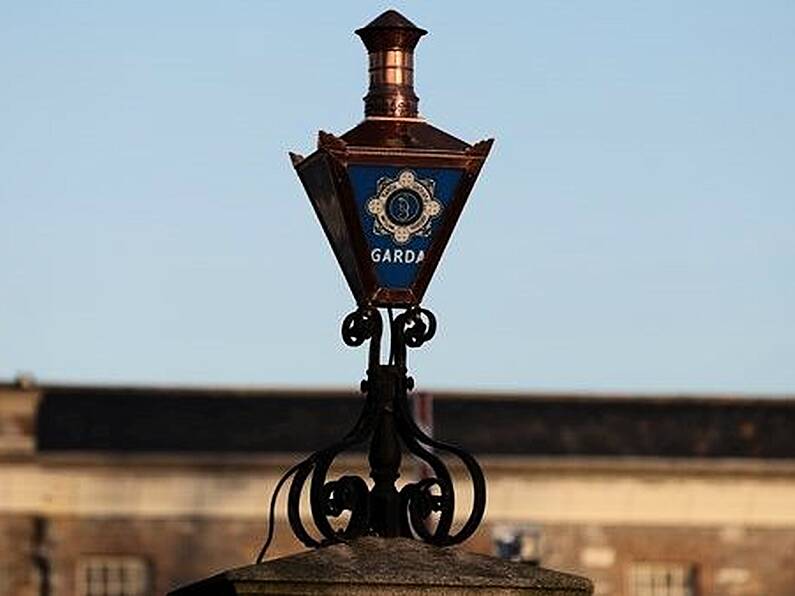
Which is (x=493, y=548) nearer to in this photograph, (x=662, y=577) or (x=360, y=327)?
(x=662, y=577)

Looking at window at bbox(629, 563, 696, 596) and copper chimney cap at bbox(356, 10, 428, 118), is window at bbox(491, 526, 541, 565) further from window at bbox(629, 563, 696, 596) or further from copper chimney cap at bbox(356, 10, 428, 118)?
copper chimney cap at bbox(356, 10, 428, 118)

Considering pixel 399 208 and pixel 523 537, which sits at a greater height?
pixel 523 537

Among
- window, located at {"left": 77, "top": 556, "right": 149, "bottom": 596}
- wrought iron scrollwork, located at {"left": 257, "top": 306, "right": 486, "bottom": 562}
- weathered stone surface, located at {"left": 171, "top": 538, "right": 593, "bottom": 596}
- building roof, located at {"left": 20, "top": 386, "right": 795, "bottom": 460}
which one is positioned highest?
building roof, located at {"left": 20, "top": 386, "right": 795, "bottom": 460}

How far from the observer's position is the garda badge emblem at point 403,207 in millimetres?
7727

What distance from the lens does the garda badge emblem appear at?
25.3 ft

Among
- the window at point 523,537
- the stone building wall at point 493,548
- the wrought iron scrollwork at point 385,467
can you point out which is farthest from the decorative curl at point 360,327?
the stone building wall at point 493,548

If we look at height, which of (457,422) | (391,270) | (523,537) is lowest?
(391,270)

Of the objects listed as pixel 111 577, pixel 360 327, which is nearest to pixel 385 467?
pixel 360 327

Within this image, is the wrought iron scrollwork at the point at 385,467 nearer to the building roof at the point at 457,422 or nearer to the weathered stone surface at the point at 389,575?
the weathered stone surface at the point at 389,575

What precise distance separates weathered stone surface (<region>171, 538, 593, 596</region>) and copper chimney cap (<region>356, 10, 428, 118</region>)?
3.02 feet

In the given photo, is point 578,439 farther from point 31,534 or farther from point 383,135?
point 383,135

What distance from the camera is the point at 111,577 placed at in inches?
2122

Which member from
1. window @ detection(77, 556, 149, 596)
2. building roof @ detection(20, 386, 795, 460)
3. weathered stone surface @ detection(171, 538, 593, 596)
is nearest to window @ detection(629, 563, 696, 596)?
building roof @ detection(20, 386, 795, 460)

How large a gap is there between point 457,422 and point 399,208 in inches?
1864
